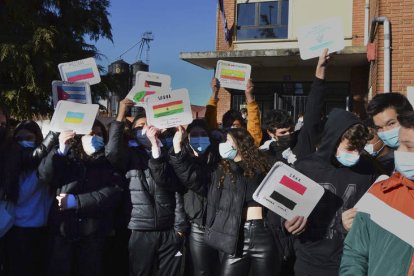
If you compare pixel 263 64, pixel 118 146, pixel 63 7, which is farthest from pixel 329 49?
pixel 63 7

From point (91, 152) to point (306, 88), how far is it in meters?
11.6

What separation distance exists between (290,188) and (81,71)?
3023mm

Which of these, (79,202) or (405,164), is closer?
(405,164)

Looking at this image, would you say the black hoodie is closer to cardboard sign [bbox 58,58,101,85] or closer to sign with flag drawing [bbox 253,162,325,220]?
sign with flag drawing [bbox 253,162,325,220]

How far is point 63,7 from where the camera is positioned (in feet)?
48.7

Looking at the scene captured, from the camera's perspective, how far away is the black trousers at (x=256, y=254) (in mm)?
3799

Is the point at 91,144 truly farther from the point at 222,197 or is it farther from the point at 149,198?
the point at 222,197

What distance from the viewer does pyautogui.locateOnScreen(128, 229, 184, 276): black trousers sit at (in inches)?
174

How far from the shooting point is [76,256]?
438cm

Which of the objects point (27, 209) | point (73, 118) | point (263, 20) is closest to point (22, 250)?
point (27, 209)

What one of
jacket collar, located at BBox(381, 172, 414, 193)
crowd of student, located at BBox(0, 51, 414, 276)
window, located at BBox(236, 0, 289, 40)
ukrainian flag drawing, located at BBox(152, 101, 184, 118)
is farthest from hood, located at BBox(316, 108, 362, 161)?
window, located at BBox(236, 0, 289, 40)

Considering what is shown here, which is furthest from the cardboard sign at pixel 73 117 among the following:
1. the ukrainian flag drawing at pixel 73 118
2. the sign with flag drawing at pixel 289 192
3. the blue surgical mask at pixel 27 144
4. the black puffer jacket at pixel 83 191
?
the sign with flag drawing at pixel 289 192

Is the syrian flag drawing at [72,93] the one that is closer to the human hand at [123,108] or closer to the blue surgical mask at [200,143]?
the human hand at [123,108]

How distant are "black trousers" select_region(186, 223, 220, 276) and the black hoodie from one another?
148 centimetres
